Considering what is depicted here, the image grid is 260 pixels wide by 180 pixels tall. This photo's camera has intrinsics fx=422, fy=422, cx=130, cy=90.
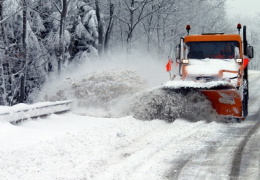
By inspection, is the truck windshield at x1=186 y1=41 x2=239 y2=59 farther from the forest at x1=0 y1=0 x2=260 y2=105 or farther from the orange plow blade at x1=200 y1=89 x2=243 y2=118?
the forest at x1=0 y1=0 x2=260 y2=105

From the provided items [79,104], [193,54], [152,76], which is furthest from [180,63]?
[152,76]

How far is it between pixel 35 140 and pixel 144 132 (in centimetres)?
272

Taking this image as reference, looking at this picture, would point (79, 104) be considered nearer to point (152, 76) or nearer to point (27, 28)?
point (152, 76)

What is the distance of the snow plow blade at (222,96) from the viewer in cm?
1039

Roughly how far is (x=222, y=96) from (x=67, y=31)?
15364 mm

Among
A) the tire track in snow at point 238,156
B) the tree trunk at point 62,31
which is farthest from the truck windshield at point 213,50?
the tree trunk at point 62,31

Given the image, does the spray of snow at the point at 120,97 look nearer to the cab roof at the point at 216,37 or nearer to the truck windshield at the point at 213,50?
the truck windshield at the point at 213,50

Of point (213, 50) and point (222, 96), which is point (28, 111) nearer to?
point (222, 96)

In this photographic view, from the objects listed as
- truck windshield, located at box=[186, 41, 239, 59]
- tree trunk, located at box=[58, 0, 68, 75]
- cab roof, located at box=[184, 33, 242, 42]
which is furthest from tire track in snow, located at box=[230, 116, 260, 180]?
tree trunk, located at box=[58, 0, 68, 75]

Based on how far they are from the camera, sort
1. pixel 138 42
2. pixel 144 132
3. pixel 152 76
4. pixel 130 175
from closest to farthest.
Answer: pixel 130 175 < pixel 144 132 < pixel 152 76 < pixel 138 42

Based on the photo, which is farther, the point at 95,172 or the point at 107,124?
the point at 107,124

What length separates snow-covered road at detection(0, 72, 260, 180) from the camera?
5.80 m

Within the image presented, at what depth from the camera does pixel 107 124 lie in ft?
31.6

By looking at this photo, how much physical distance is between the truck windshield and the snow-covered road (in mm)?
2614
